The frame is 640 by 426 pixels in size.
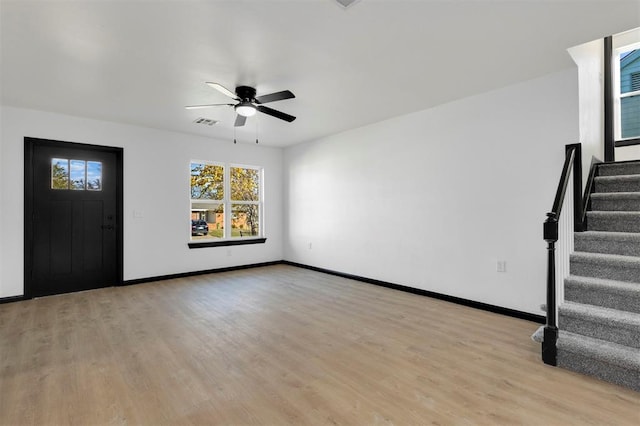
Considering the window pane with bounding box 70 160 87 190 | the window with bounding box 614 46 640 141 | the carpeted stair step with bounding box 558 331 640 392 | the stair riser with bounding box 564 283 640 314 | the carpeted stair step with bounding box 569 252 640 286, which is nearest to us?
the carpeted stair step with bounding box 558 331 640 392

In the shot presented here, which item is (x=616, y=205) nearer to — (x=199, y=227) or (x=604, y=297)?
(x=604, y=297)

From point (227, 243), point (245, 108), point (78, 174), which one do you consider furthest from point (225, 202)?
point (245, 108)

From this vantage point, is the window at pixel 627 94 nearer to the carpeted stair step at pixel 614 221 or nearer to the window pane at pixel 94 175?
the carpeted stair step at pixel 614 221

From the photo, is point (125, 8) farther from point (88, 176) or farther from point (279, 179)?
point (279, 179)

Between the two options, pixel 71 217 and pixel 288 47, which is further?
pixel 71 217

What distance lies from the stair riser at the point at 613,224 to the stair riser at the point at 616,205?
248 mm

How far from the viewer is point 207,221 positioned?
6.16m

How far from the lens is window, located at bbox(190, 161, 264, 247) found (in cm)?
601

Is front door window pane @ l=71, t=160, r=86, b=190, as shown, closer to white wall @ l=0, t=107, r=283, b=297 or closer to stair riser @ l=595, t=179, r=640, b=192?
white wall @ l=0, t=107, r=283, b=297

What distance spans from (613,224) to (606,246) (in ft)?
1.15

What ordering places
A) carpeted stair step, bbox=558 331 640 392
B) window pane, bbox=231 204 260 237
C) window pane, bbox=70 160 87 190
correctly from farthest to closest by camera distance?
window pane, bbox=231 204 260 237 → window pane, bbox=70 160 87 190 → carpeted stair step, bbox=558 331 640 392

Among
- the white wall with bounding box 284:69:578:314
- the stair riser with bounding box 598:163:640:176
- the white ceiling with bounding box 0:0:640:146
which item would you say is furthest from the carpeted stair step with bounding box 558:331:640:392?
the white ceiling with bounding box 0:0:640:146

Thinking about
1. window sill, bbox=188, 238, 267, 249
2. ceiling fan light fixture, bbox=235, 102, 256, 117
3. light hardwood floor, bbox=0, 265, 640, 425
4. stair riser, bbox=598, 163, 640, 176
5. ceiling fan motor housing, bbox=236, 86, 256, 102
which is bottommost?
light hardwood floor, bbox=0, 265, 640, 425

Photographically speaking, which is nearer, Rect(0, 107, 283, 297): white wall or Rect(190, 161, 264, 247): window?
Rect(0, 107, 283, 297): white wall
